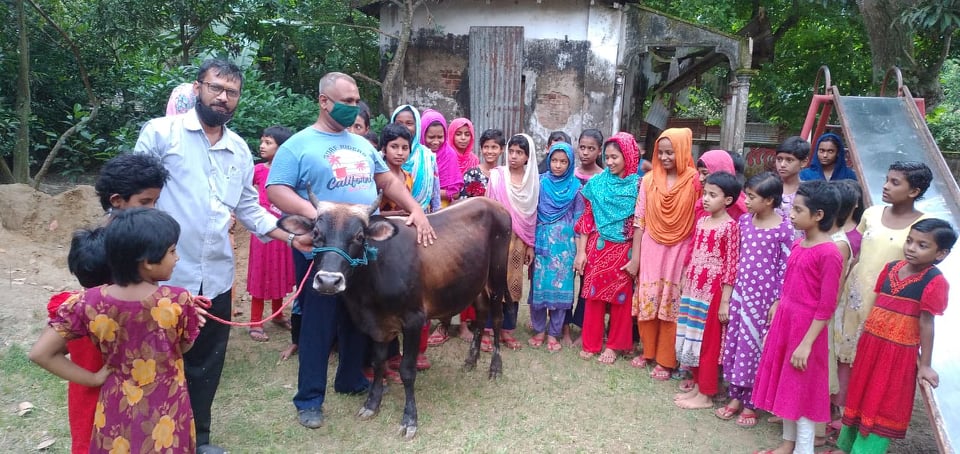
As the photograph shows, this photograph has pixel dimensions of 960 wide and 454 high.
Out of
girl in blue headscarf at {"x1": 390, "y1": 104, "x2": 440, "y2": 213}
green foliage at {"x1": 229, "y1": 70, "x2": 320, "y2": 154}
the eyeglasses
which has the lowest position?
girl in blue headscarf at {"x1": 390, "y1": 104, "x2": 440, "y2": 213}

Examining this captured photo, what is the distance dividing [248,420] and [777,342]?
3284mm

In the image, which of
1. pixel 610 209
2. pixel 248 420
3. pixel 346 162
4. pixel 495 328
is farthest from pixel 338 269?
pixel 610 209

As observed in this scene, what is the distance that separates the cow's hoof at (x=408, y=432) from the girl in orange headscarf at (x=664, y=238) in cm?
201

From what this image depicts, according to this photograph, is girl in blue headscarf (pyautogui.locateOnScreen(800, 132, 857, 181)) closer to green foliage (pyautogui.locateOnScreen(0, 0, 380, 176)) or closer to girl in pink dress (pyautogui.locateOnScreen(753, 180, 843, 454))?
girl in pink dress (pyautogui.locateOnScreen(753, 180, 843, 454))

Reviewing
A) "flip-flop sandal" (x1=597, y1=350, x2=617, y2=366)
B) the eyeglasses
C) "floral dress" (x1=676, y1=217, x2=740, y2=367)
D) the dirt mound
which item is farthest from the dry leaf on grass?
"floral dress" (x1=676, y1=217, x2=740, y2=367)

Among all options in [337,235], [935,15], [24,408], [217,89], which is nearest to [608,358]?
[337,235]

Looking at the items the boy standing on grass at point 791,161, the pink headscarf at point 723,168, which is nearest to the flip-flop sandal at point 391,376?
the pink headscarf at point 723,168

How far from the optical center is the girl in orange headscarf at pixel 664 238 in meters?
4.44

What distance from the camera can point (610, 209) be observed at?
4.84 m

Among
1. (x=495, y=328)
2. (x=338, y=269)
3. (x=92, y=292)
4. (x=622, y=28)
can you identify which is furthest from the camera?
(x=622, y=28)

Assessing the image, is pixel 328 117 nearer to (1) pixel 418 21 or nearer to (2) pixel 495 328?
(2) pixel 495 328

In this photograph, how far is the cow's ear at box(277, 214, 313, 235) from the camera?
3273 millimetres

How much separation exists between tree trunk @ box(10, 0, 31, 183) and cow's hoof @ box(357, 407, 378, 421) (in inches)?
273

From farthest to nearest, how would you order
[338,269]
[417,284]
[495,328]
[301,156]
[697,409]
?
[495,328] < [697,409] < [417,284] < [301,156] < [338,269]
